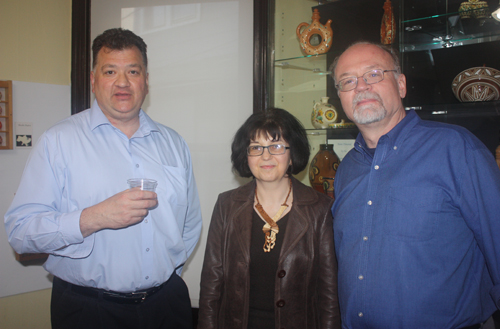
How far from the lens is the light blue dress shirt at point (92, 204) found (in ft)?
4.99

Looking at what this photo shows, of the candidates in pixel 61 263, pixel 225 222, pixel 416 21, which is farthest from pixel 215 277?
pixel 416 21

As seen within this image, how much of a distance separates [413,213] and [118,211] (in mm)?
1215

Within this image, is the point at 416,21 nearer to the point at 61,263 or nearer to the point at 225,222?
the point at 225,222

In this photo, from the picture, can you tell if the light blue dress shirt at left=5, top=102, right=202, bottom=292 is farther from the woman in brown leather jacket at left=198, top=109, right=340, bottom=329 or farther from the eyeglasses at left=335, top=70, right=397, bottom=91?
the eyeglasses at left=335, top=70, right=397, bottom=91

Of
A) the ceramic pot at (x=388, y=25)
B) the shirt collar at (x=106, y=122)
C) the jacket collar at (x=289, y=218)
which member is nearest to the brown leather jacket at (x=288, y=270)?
the jacket collar at (x=289, y=218)

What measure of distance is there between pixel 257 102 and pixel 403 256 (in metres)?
1.83

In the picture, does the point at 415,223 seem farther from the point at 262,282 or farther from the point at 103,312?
the point at 103,312

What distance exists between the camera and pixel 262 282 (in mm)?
1684

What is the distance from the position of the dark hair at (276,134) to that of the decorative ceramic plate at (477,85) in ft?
3.29

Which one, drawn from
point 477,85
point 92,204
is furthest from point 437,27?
point 92,204

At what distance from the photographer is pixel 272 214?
181 cm

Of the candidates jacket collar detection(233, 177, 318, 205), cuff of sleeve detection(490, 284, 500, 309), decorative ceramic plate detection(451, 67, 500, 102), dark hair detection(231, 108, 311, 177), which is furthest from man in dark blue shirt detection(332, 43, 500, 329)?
decorative ceramic plate detection(451, 67, 500, 102)

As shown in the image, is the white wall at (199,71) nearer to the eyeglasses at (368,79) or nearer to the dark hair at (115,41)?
the dark hair at (115,41)

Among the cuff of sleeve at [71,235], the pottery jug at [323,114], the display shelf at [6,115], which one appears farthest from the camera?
the display shelf at [6,115]
